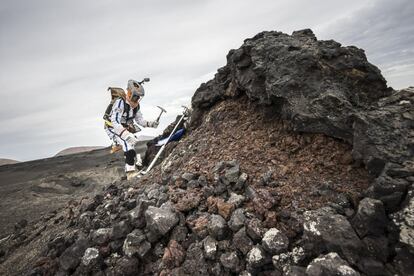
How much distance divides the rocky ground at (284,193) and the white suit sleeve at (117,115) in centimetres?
310

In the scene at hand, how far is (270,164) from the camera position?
4.13m

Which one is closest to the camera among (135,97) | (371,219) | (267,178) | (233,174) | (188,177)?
(371,219)

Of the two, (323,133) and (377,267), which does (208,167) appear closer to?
(323,133)

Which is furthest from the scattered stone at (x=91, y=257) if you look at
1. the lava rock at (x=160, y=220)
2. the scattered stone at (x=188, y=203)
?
the scattered stone at (x=188, y=203)

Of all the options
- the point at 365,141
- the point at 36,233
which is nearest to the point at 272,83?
the point at 365,141

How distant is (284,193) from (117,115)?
235 inches

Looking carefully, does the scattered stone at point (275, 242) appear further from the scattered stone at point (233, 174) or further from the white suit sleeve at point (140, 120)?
the white suit sleeve at point (140, 120)

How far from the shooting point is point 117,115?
319 inches

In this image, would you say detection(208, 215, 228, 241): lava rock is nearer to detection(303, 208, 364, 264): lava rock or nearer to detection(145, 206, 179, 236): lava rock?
detection(145, 206, 179, 236): lava rock

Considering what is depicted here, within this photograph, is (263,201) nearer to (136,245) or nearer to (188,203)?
(188,203)

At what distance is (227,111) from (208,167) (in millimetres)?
1654

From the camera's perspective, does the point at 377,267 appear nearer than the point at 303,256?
Yes

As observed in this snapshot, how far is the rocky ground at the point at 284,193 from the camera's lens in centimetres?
268

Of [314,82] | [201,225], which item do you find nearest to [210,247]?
[201,225]
